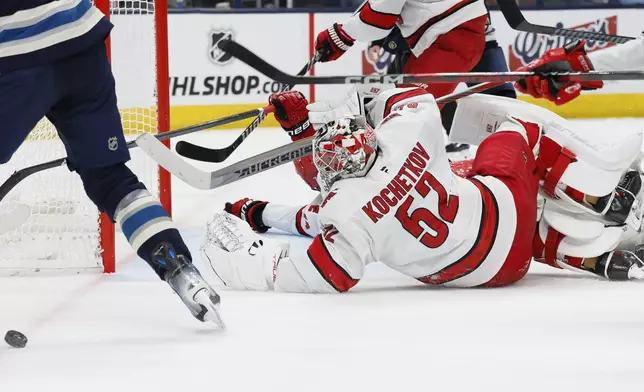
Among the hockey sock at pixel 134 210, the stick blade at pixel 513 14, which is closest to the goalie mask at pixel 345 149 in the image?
the hockey sock at pixel 134 210

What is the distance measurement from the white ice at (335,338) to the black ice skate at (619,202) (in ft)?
0.62

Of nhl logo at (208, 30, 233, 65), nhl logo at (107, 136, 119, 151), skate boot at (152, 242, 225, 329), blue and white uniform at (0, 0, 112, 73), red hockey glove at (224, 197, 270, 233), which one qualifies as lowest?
red hockey glove at (224, 197, 270, 233)

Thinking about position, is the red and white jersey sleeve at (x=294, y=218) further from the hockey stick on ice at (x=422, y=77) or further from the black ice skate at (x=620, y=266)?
the black ice skate at (x=620, y=266)

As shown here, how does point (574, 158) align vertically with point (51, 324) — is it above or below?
above

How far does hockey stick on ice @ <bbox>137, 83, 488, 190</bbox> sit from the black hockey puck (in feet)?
2.05

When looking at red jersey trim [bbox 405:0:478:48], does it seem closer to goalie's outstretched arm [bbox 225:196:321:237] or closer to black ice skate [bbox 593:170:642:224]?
goalie's outstretched arm [bbox 225:196:321:237]

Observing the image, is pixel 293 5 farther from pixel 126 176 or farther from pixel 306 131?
pixel 126 176

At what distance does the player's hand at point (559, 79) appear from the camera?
2.97 metres

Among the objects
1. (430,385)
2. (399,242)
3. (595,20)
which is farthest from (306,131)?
(595,20)

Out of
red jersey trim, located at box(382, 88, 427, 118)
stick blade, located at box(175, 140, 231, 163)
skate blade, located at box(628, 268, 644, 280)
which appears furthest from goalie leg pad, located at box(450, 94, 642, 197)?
stick blade, located at box(175, 140, 231, 163)

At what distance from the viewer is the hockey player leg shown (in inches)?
81.1

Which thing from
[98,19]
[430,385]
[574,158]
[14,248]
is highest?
[98,19]

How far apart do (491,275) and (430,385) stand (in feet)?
2.59

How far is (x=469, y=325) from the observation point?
6.91 ft
